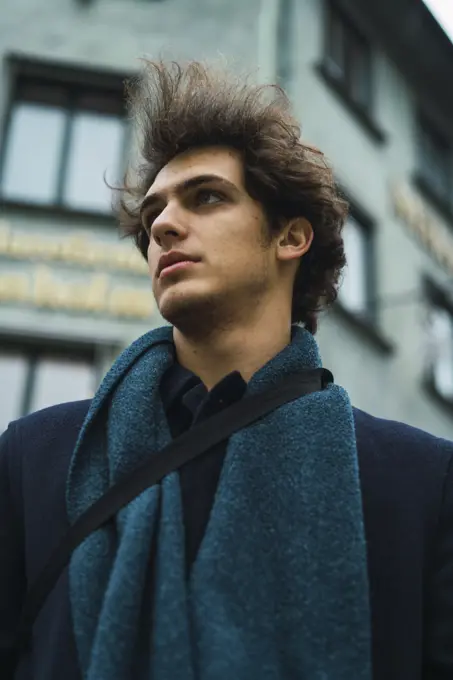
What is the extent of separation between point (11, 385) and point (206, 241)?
587cm

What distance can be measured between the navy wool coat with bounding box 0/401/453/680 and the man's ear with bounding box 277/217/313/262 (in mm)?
465

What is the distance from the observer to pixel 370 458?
208 cm

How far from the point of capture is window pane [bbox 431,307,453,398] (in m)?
11.1

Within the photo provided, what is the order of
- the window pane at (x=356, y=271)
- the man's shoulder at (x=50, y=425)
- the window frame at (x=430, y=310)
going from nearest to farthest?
the man's shoulder at (x=50, y=425) → the window pane at (x=356, y=271) → the window frame at (x=430, y=310)

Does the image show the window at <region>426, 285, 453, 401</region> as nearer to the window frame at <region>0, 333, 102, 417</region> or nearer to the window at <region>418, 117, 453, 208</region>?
the window at <region>418, 117, 453, 208</region>

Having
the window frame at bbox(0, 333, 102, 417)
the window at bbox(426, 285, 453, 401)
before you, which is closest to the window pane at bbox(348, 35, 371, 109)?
the window at bbox(426, 285, 453, 401)

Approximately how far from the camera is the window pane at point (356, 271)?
9.91 metres

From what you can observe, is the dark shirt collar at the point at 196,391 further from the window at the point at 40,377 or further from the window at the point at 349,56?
the window at the point at 349,56

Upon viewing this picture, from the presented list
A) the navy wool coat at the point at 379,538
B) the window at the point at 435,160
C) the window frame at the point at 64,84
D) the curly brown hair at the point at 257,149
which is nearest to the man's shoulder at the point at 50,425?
the navy wool coat at the point at 379,538

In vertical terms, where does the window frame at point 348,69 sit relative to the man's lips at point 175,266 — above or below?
above

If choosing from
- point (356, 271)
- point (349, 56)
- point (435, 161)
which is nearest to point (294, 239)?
point (356, 271)

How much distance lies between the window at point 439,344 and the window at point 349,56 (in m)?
2.40

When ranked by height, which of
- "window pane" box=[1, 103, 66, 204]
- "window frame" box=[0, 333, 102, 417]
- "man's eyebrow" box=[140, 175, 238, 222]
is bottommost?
"man's eyebrow" box=[140, 175, 238, 222]

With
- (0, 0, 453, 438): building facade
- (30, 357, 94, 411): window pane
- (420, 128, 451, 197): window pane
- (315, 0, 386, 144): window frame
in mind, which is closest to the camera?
(30, 357, 94, 411): window pane
